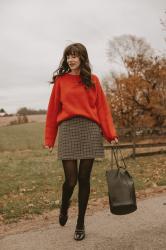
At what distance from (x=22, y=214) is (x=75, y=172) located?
6.48ft

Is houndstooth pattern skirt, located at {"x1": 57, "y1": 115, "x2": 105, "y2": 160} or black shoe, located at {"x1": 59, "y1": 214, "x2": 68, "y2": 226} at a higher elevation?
houndstooth pattern skirt, located at {"x1": 57, "y1": 115, "x2": 105, "y2": 160}

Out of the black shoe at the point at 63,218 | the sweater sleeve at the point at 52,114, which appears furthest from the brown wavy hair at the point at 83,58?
the black shoe at the point at 63,218

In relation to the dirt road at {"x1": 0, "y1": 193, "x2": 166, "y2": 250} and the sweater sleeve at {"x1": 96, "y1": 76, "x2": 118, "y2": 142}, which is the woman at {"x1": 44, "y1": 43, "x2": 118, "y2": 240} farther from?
the dirt road at {"x1": 0, "y1": 193, "x2": 166, "y2": 250}

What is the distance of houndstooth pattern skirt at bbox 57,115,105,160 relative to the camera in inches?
174

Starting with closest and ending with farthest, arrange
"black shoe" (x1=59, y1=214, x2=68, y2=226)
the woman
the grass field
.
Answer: the woman < "black shoe" (x1=59, y1=214, x2=68, y2=226) < the grass field

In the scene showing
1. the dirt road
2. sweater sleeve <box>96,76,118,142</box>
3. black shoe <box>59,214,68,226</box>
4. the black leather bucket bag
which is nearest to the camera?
the dirt road

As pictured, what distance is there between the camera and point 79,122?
446 centimetres

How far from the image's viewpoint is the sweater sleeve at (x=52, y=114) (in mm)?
4594

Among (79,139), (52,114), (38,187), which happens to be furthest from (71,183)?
(38,187)

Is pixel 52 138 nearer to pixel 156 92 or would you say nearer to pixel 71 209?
pixel 71 209

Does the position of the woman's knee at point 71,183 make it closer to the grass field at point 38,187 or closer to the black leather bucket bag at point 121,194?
the black leather bucket bag at point 121,194

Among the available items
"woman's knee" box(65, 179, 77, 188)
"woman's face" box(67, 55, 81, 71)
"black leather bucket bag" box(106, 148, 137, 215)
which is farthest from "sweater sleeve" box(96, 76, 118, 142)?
"woman's knee" box(65, 179, 77, 188)

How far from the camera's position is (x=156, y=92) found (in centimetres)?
4216

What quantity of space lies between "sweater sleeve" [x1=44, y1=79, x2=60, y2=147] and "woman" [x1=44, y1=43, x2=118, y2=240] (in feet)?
0.04
